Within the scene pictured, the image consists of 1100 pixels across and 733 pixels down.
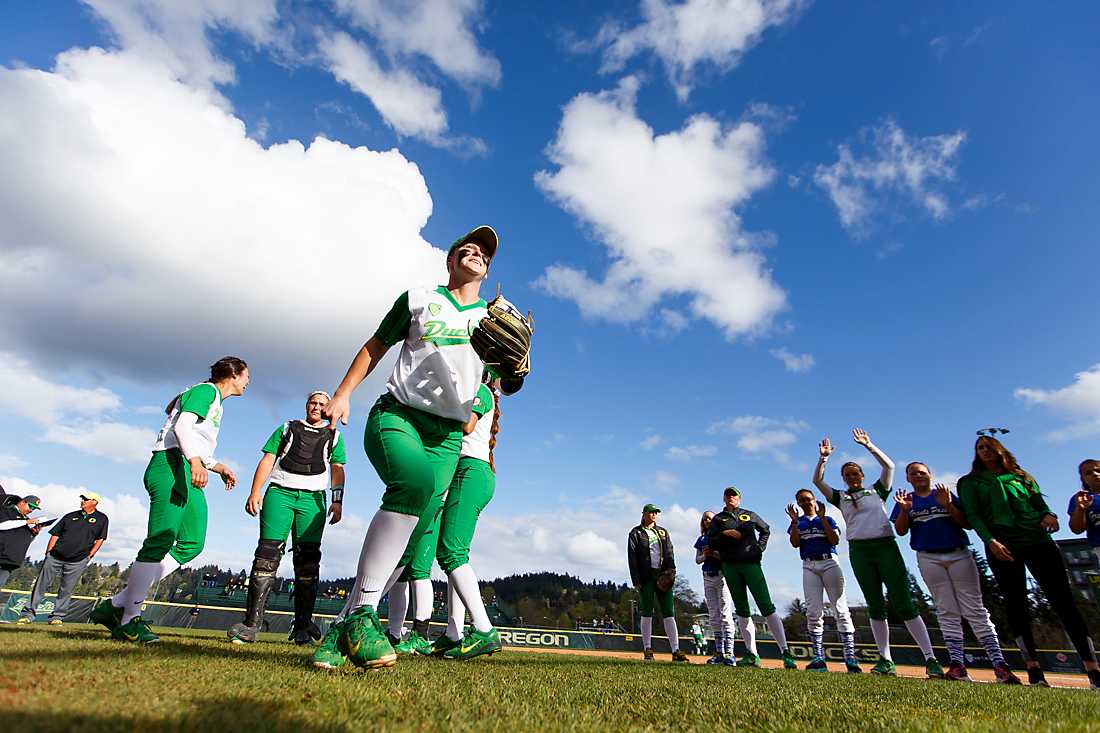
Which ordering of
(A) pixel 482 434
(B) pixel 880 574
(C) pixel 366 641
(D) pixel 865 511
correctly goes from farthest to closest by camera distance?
1. (D) pixel 865 511
2. (B) pixel 880 574
3. (A) pixel 482 434
4. (C) pixel 366 641

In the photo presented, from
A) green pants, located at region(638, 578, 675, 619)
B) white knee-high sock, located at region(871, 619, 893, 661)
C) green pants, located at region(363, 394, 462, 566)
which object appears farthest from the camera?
green pants, located at region(638, 578, 675, 619)

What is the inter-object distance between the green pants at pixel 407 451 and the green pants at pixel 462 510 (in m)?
1.50

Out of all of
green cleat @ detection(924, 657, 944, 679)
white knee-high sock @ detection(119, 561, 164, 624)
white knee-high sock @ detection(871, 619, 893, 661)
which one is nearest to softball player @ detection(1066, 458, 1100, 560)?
green cleat @ detection(924, 657, 944, 679)

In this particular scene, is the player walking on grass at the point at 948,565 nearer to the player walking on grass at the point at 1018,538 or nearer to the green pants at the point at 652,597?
the player walking on grass at the point at 1018,538

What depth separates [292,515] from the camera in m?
6.01

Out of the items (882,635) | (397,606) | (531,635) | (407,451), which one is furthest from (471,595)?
(531,635)

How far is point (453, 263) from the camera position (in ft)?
11.7

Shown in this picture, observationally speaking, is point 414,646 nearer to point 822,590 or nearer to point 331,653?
point 331,653

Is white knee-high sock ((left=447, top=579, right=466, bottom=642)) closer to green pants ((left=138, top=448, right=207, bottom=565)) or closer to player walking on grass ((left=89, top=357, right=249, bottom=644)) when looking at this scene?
player walking on grass ((left=89, top=357, right=249, bottom=644))

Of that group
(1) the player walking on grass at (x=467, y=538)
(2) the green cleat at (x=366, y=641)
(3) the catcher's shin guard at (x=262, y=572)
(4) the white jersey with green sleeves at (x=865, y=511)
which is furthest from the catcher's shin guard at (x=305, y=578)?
(4) the white jersey with green sleeves at (x=865, y=511)

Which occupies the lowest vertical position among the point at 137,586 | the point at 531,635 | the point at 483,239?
the point at 531,635

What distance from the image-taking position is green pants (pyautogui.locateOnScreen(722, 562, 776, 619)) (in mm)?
7945

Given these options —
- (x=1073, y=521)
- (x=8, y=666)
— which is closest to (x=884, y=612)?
(x=1073, y=521)

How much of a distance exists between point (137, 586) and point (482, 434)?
294 cm
